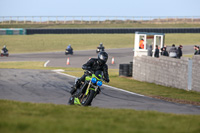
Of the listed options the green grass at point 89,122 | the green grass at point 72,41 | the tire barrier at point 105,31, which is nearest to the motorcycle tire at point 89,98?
the green grass at point 89,122

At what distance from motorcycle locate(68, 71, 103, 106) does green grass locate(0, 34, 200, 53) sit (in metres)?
42.0

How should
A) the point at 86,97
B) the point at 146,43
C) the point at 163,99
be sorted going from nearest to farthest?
the point at 86,97 < the point at 163,99 < the point at 146,43

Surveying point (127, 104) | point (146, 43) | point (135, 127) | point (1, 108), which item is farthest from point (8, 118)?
point (146, 43)

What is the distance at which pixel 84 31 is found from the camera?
59.8 metres

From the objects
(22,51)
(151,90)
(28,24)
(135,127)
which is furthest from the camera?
(28,24)

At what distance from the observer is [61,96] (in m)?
14.5

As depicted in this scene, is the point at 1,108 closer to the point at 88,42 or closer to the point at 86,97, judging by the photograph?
the point at 86,97

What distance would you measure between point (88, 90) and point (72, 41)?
4785cm

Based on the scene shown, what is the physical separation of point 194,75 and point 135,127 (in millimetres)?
10907

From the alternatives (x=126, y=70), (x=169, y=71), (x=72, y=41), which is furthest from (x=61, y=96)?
(x=72, y=41)

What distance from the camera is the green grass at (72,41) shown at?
5456 centimetres

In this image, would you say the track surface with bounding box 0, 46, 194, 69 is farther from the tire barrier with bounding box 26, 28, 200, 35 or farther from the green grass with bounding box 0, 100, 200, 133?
the green grass with bounding box 0, 100, 200, 133

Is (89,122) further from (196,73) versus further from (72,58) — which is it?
(72,58)

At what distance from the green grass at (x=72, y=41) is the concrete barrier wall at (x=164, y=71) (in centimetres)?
3230
